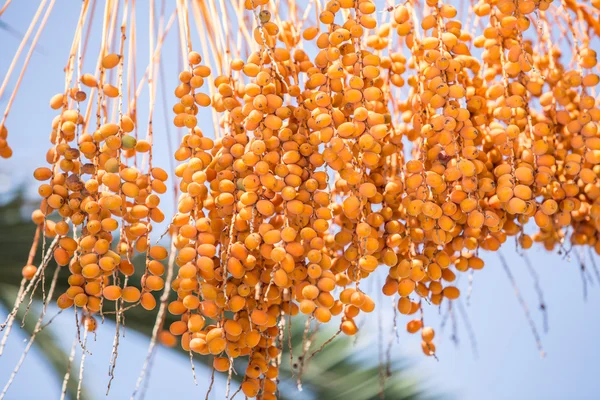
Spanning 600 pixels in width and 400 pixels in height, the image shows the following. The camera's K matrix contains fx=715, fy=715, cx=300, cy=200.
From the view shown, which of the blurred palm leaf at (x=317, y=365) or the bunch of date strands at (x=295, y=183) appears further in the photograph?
the blurred palm leaf at (x=317, y=365)

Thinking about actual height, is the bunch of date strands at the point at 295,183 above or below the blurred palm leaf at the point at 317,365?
below

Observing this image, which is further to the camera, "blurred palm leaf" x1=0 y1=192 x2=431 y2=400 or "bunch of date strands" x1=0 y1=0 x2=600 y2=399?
"blurred palm leaf" x1=0 y1=192 x2=431 y2=400

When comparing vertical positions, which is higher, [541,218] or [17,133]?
[17,133]

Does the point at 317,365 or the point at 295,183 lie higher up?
the point at 317,365

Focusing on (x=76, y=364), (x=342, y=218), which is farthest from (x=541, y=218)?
(x=76, y=364)

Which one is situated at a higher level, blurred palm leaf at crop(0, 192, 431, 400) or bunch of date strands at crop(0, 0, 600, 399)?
blurred palm leaf at crop(0, 192, 431, 400)

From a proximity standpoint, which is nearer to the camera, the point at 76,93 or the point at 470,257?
the point at 76,93

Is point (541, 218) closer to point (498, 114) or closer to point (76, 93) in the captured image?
point (498, 114)

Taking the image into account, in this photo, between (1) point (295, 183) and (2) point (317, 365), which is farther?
(2) point (317, 365)
